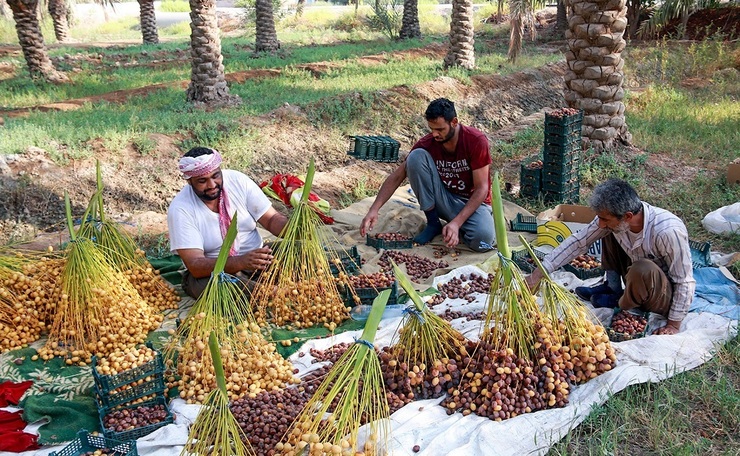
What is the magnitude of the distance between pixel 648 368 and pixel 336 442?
5.96 ft

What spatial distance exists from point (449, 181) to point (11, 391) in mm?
3778

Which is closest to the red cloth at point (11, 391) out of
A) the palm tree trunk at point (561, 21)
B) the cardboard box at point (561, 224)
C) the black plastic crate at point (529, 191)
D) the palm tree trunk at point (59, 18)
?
the cardboard box at point (561, 224)

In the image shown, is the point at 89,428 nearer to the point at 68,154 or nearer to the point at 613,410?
the point at 613,410

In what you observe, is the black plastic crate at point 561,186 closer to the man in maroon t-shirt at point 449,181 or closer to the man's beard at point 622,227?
the man in maroon t-shirt at point 449,181

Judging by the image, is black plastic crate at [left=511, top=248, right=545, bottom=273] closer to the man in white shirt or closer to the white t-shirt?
the man in white shirt

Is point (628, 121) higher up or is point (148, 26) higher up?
point (148, 26)

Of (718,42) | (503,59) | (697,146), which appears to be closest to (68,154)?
(697,146)

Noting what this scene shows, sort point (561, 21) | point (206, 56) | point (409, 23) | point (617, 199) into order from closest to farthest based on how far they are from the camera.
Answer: point (617, 199) → point (206, 56) → point (409, 23) → point (561, 21)

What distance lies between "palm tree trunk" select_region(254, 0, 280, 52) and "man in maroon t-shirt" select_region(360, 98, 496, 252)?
469 inches

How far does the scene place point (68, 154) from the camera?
7688mm

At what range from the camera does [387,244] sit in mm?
5945

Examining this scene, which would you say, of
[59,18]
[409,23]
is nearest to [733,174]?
[409,23]

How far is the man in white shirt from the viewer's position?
4.44 meters

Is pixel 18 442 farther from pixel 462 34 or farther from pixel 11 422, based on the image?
pixel 462 34
